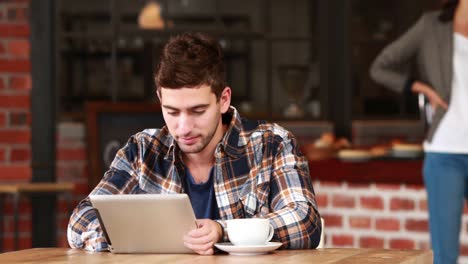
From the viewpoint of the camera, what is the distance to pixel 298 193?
257 cm

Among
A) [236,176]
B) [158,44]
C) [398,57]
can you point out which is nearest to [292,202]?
[236,176]

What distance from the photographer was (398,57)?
4531 mm

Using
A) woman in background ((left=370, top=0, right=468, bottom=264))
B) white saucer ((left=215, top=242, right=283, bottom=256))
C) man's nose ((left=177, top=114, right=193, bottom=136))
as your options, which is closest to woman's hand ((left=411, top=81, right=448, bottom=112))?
woman in background ((left=370, top=0, right=468, bottom=264))

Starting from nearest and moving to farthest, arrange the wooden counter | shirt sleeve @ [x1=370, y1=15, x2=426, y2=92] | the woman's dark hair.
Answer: the woman's dark hair, shirt sleeve @ [x1=370, y1=15, x2=426, y2=92], the wooden counter

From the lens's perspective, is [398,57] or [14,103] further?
[14,103]

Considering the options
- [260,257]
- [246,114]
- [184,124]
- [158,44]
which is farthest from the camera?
[158,44]

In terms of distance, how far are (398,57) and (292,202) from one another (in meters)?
2.12

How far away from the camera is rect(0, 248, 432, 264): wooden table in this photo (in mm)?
2182

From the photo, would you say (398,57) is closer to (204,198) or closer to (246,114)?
(246,114)

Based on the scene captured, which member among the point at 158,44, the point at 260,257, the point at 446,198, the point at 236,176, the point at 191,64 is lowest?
the point at 446,198

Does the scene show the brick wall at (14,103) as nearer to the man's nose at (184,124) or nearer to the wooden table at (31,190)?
the wooden table at (31,190)

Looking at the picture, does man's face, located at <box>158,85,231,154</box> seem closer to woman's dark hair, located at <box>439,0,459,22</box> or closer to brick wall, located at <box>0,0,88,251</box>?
woman's dark hair, located at <box>439,0,459,22</box>

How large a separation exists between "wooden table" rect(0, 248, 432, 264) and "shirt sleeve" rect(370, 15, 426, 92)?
7.11ft

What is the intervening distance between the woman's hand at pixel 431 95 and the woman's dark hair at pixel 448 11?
304 millimetres
